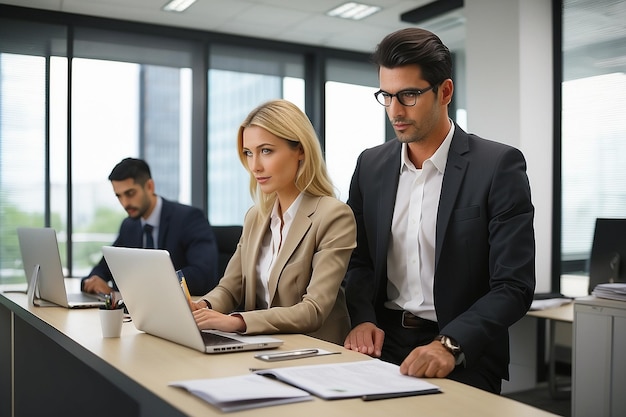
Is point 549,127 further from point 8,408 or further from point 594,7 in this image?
point 8,408

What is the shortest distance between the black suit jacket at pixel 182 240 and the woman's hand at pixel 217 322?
1.70m

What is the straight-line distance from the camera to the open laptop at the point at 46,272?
2.40m

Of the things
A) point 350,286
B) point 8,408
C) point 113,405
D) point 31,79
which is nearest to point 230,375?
point 350,286

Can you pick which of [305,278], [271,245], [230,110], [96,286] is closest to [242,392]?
[305,278]

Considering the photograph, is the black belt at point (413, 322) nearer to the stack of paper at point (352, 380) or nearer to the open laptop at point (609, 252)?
the stack of paper at point (352, 380)

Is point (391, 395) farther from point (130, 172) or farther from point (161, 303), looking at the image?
point (130, 172)

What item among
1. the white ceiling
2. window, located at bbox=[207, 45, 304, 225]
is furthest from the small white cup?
window, located at bbox=[207, 45, 304, 225]

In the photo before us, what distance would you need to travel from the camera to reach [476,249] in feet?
5.99

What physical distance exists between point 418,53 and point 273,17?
4.13 metres

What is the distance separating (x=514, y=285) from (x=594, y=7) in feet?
11.4

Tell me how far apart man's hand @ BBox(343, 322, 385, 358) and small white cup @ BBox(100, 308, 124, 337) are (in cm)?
63

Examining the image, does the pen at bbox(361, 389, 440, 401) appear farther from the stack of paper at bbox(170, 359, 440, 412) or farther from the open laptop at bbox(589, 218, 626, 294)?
the open laptop at bbox(589, 218, 626, 294)

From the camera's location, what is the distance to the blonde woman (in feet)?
6.24

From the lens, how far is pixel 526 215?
176cm
